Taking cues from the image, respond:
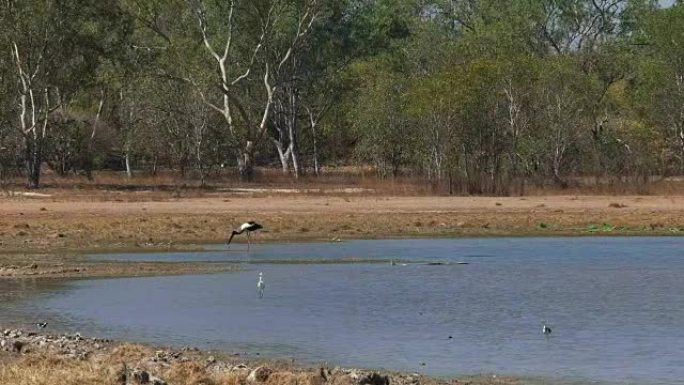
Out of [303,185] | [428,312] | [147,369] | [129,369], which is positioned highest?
[303,185]

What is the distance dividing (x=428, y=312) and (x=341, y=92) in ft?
204

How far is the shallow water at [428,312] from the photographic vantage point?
48.4 feet

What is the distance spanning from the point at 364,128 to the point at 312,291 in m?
47.0

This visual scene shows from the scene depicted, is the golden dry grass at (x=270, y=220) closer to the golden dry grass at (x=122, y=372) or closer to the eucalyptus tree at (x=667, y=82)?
the golden dry grass at (x=122, y=372)

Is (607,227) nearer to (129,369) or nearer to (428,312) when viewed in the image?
(428,312)

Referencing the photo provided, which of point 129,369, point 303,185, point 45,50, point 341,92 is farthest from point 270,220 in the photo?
point 341,92

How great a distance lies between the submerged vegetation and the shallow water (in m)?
24.5

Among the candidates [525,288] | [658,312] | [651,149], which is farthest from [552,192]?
[658,312]

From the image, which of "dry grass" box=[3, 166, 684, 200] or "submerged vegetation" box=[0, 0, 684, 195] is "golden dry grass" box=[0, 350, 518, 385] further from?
"submerged vegetation" box=[0, 0, 684, 195]

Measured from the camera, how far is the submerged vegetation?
5700cm

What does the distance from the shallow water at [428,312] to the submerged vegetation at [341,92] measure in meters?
24.5

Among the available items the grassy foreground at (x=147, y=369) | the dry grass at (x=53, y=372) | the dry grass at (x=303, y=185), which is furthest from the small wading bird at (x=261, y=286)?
the dry grass at (x=303, y=185)

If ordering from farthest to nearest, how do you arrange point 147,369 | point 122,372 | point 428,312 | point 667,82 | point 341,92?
point 341,92 < point 667,82 < point 428,312 < point 147,369 < point 122,372

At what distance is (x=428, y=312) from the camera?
62.4 ft
